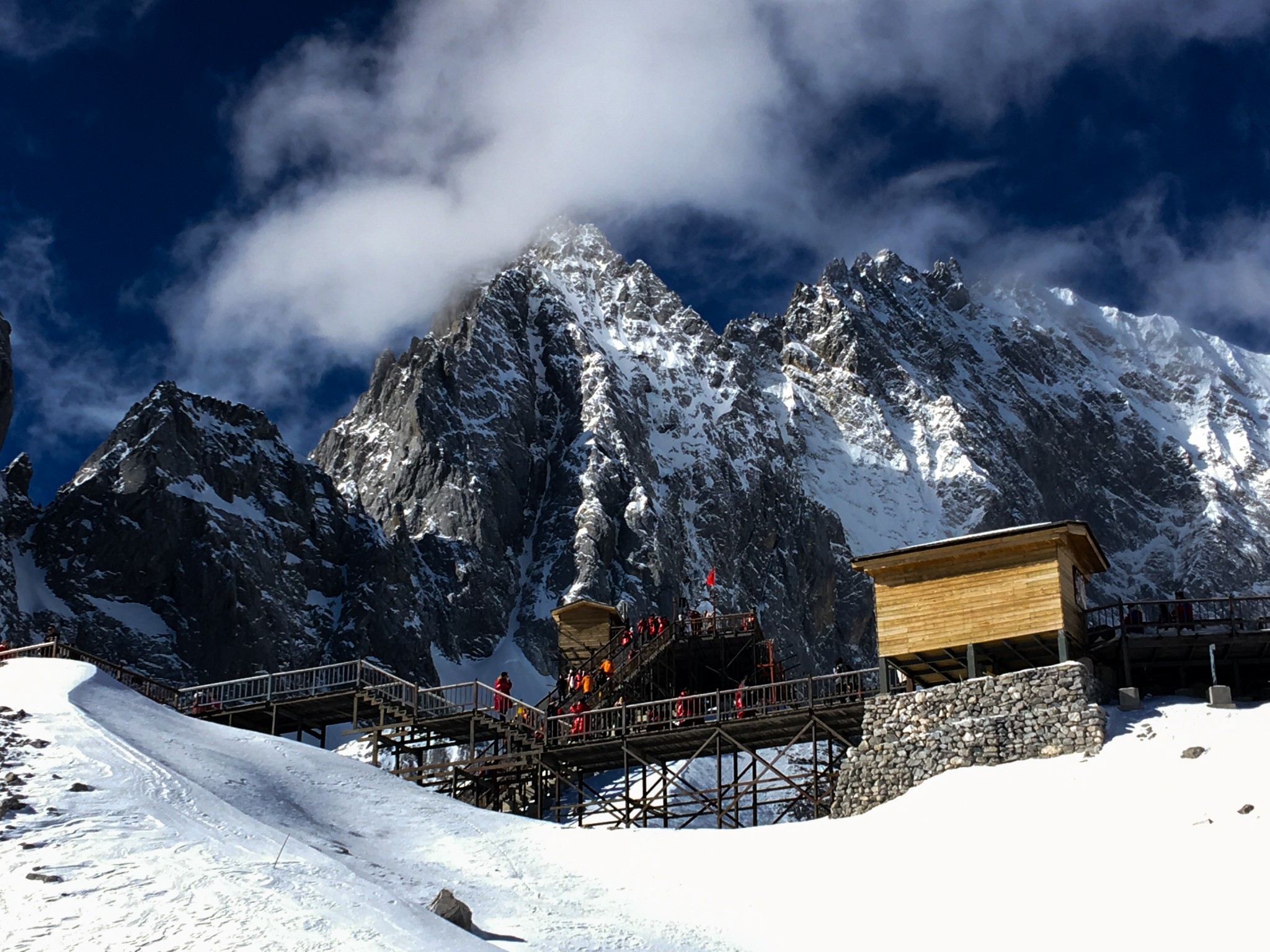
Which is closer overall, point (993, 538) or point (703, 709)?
point (993, 538)

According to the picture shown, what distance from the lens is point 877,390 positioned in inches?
7215

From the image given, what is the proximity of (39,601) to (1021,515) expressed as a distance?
114892 millimetres

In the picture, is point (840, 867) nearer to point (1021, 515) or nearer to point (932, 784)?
point (932, 784)

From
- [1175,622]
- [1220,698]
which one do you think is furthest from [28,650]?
[1220,698]

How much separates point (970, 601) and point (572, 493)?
10297 cm

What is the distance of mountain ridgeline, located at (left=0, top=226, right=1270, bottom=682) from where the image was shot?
99.4m

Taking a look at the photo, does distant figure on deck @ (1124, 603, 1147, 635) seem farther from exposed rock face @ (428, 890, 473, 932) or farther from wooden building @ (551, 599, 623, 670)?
wooden building @ (551, 599, 623, 670)

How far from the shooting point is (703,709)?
40469mm

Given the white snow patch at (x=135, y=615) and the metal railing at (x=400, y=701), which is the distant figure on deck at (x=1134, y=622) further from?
the white snow patch at (x=135, y=615)

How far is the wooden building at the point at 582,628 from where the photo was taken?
53.4 meters

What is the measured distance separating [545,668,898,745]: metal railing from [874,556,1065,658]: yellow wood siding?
1.64 meters

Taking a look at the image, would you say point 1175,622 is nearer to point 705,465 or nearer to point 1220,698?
point 1220,698

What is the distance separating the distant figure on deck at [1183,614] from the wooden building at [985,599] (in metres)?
2.23

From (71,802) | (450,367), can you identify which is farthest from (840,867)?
(450,367)
